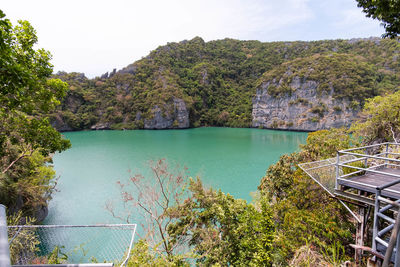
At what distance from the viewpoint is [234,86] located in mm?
84750

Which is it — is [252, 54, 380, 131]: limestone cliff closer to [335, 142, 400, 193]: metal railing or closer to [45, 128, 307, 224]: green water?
[45, 128, 307, 224]: green water

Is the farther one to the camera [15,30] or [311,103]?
[311,103]

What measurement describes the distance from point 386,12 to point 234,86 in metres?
83.2

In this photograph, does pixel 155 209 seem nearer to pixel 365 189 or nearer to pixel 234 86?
pixel 365 189

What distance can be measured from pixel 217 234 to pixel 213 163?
53.7 ft

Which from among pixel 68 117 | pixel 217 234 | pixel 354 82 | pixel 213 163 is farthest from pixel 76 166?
pixel 354 82

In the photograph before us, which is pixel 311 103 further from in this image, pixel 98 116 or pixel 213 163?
pixel 98 116

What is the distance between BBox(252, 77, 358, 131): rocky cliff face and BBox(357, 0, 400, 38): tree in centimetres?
5208

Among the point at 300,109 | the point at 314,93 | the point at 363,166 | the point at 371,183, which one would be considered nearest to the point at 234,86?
the point at 300,109

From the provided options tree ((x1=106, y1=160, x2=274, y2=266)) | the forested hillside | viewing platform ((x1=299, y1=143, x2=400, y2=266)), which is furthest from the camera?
the forested hillside

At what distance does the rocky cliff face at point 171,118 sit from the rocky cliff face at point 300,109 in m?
22.5

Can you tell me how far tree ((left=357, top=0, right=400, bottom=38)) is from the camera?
3908 millimetres

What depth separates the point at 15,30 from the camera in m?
5.32

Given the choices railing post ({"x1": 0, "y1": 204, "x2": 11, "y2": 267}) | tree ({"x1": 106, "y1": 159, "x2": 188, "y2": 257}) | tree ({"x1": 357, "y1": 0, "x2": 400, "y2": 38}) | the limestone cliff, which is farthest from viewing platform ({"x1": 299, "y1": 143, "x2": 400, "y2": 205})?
the limestone cliff
